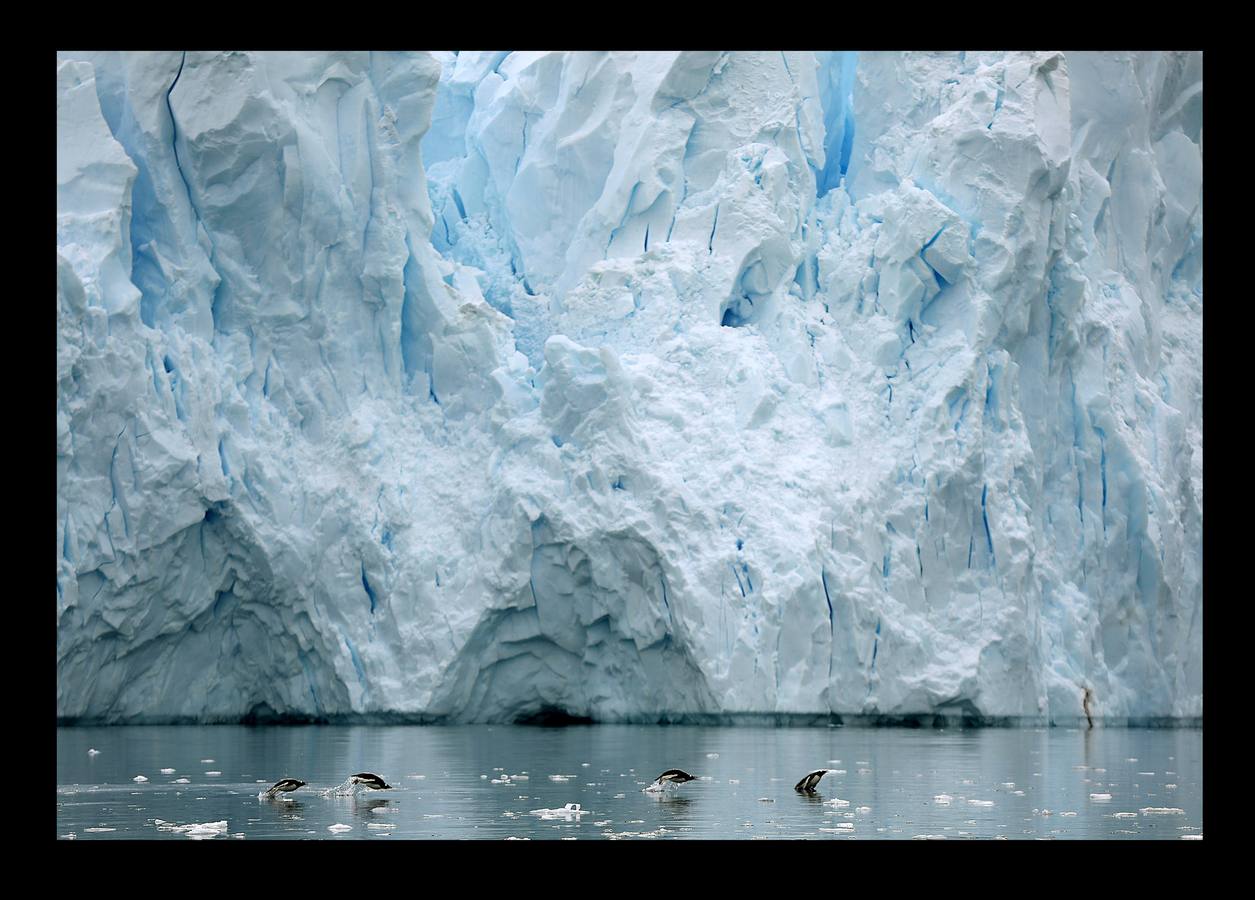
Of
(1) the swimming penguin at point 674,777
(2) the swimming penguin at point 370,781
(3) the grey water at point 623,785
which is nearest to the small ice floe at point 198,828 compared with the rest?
(3) the grey water at point 623,785

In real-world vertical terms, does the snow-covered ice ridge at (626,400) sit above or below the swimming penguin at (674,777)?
above

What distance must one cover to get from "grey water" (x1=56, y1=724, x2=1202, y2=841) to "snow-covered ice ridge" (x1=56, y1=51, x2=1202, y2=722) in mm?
1369

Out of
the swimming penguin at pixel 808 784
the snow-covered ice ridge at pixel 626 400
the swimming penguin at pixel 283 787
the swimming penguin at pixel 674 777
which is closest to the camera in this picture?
the swimming penguin at pixel 283 787

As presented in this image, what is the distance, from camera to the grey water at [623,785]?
7.69m

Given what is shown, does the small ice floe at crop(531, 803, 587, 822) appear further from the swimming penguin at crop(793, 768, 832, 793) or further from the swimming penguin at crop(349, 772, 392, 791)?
the swimming penguin at crop(793, 768, 832, 793)

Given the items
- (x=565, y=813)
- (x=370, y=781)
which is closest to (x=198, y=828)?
(x=370, y=781)

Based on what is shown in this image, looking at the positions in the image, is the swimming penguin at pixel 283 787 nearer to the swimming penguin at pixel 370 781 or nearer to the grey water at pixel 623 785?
the grey water at pixel 623 785

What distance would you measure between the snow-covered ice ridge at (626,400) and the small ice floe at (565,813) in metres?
8.15

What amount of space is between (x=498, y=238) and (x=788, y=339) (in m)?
4.30

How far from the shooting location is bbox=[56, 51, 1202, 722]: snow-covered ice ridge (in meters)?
16.2

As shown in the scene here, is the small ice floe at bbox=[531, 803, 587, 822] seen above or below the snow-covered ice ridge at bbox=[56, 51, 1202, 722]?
below

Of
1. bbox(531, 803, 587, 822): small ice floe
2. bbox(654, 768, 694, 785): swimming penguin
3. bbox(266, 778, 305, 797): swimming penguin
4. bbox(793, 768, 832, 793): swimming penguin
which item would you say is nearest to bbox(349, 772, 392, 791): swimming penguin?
bbox(266, 778, 305, 797): swimming penguin

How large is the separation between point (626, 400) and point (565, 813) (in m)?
9.40
